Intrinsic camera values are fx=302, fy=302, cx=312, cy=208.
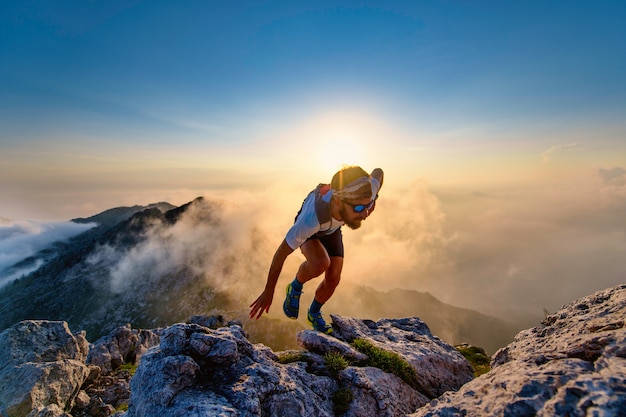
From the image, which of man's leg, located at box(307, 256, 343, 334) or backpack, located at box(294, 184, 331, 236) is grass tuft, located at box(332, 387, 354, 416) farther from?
backpack, located at box(294, 184, 331, 236)

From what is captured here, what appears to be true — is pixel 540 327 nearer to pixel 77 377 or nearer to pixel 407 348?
pixel 407 348

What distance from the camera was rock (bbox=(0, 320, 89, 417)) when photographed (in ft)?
47.9

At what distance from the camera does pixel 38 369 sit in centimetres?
1581

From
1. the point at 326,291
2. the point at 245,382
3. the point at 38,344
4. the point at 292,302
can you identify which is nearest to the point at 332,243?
the point at 326,291

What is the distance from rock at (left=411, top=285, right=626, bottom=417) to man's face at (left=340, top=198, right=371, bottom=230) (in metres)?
4.61

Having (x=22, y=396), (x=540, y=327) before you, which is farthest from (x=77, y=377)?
(x=540, y=327)

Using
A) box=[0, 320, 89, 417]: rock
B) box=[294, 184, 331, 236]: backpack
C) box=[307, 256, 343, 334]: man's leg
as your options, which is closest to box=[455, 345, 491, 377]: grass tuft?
box=[307, 256, 343, 334]: man's leg

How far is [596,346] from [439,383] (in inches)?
250

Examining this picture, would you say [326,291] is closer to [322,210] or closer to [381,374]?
[381,374]

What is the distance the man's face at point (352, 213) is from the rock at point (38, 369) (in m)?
13.4

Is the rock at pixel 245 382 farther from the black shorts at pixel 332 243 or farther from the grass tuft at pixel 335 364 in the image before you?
the black shorts at pixel 332 243

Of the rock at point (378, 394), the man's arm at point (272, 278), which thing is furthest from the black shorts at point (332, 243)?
the rock at point (378, 394)

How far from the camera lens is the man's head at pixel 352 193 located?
325 inches

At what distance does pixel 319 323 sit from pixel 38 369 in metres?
15.7
